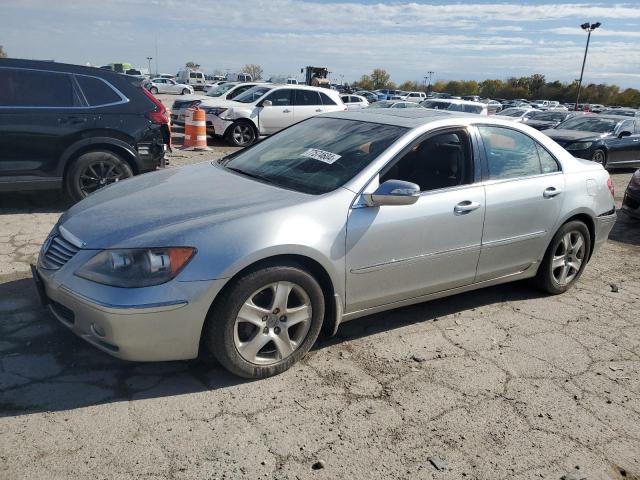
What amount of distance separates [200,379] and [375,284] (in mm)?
1246

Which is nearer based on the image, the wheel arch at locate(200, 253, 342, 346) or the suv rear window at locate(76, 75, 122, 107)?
the wheel arch at locate(200, 253, 342, 346)

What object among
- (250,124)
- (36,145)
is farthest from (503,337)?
(250,124)

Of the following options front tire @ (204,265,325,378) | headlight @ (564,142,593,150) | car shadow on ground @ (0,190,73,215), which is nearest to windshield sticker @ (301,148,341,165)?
front tire @ (204,265,325,378)

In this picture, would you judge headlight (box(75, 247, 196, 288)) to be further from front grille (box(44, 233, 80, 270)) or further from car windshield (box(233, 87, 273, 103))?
car windshield (box(233, 87, 273, 103))

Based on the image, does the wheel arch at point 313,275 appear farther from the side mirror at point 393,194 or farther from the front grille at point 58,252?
the front grille at point 58,252

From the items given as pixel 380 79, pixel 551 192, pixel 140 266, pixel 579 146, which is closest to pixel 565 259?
pixel 551 192

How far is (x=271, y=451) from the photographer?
2.63 meters

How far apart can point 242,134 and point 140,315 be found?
1197cm

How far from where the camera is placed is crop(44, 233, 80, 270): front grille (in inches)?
122

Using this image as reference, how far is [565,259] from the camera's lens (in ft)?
15.8

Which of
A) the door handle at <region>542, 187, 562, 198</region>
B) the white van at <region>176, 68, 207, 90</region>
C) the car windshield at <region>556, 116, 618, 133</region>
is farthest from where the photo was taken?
the white van at <region>176, 68, 207, 90</region>

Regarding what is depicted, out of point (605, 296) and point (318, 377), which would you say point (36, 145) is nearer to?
point (318, 377)

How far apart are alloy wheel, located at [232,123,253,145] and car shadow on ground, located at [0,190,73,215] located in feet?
23.6

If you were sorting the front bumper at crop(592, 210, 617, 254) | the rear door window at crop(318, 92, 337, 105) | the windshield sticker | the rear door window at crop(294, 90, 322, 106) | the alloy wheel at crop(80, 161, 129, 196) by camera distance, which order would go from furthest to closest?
1. the rear door window at crop(318, 92, 337, 105)
2. the rear door window at crop(294, 90, 322, 106)
3. the alloy wheel at crop(80, 161, 129, 196)
4. the front bumper at crop(592, 210, 617, 254)
5. the windshield sticker
